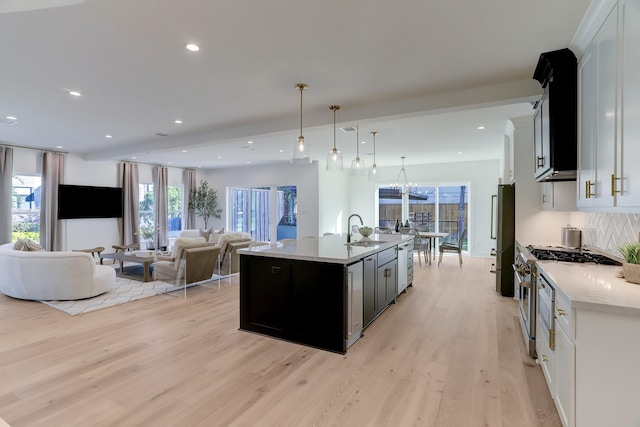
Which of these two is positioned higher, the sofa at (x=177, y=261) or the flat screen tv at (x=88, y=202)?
the flat screen tv at (x=88, y=202)

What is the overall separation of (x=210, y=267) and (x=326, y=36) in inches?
168

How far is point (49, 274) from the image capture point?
4652mm

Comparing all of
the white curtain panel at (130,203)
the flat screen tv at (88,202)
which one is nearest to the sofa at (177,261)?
the flat screen tv at (88,202)

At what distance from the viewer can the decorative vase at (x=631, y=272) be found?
6.43ft

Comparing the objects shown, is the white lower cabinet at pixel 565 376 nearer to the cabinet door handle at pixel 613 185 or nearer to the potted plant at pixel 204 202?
the cabinet door handle at pixel 613 185

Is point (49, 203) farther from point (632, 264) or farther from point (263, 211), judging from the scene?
point (632, 264)

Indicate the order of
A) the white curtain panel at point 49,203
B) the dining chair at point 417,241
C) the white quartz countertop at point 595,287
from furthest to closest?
1. the white curtain panel at point 49,203
2. the dining chair at point 417,241
3. the white quartz countertop at point 595,287

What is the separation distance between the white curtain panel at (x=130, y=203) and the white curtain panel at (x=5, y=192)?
2.35 m

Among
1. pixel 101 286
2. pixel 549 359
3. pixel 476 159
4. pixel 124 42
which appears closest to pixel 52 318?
pixel 101 286

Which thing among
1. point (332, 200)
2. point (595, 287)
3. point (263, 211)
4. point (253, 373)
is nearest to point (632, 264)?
point (595, 287)

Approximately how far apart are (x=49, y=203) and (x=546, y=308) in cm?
959

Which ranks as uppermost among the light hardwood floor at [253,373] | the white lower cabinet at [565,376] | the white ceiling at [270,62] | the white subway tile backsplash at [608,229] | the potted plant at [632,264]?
the white ceiling at [270,62]

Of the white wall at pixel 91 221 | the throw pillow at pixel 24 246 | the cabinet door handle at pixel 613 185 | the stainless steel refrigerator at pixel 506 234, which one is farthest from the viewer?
the white wall at pixel 91 221

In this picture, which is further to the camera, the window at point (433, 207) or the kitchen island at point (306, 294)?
the window at point (433, 207)
